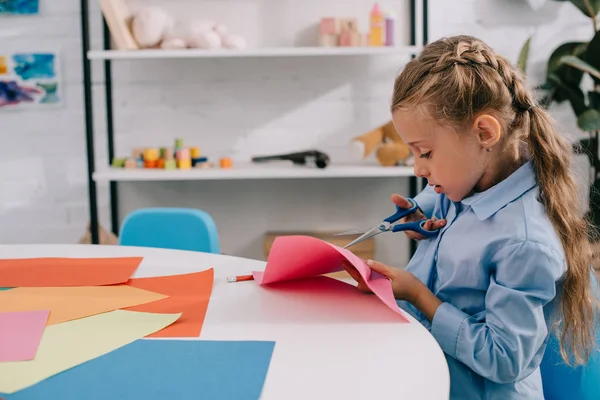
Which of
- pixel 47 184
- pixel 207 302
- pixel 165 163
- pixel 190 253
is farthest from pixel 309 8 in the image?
pixel 207 302

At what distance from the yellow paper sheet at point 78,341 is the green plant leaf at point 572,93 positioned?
6.73ft

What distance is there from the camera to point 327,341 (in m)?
0.79

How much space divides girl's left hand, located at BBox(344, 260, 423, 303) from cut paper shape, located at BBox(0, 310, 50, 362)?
0.43m

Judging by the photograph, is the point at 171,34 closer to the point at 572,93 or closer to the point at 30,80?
the point at 30,80

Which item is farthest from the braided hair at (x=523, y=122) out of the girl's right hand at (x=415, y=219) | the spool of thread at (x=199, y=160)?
the spool of thread at (x=199, y=160)

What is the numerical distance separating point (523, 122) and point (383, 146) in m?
1.51

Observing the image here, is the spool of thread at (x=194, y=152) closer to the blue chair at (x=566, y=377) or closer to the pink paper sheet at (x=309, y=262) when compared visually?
the pink paper sheet at (x=309, y=262)

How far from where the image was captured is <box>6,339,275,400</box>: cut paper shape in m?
0.66

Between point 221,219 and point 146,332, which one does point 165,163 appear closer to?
point 221,219

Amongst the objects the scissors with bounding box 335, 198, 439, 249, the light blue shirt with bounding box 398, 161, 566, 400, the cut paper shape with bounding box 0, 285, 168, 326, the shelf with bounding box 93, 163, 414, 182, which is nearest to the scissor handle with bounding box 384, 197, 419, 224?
the scissors with bounding box 335, 198, 439, 249

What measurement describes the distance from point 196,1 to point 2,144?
1.01m

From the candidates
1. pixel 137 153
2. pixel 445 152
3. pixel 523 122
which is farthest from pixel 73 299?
pixel 137 153

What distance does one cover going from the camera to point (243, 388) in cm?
67

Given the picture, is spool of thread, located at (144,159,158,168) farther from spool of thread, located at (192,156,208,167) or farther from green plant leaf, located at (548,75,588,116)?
green plant leaf, located at (548,75,588,116)
